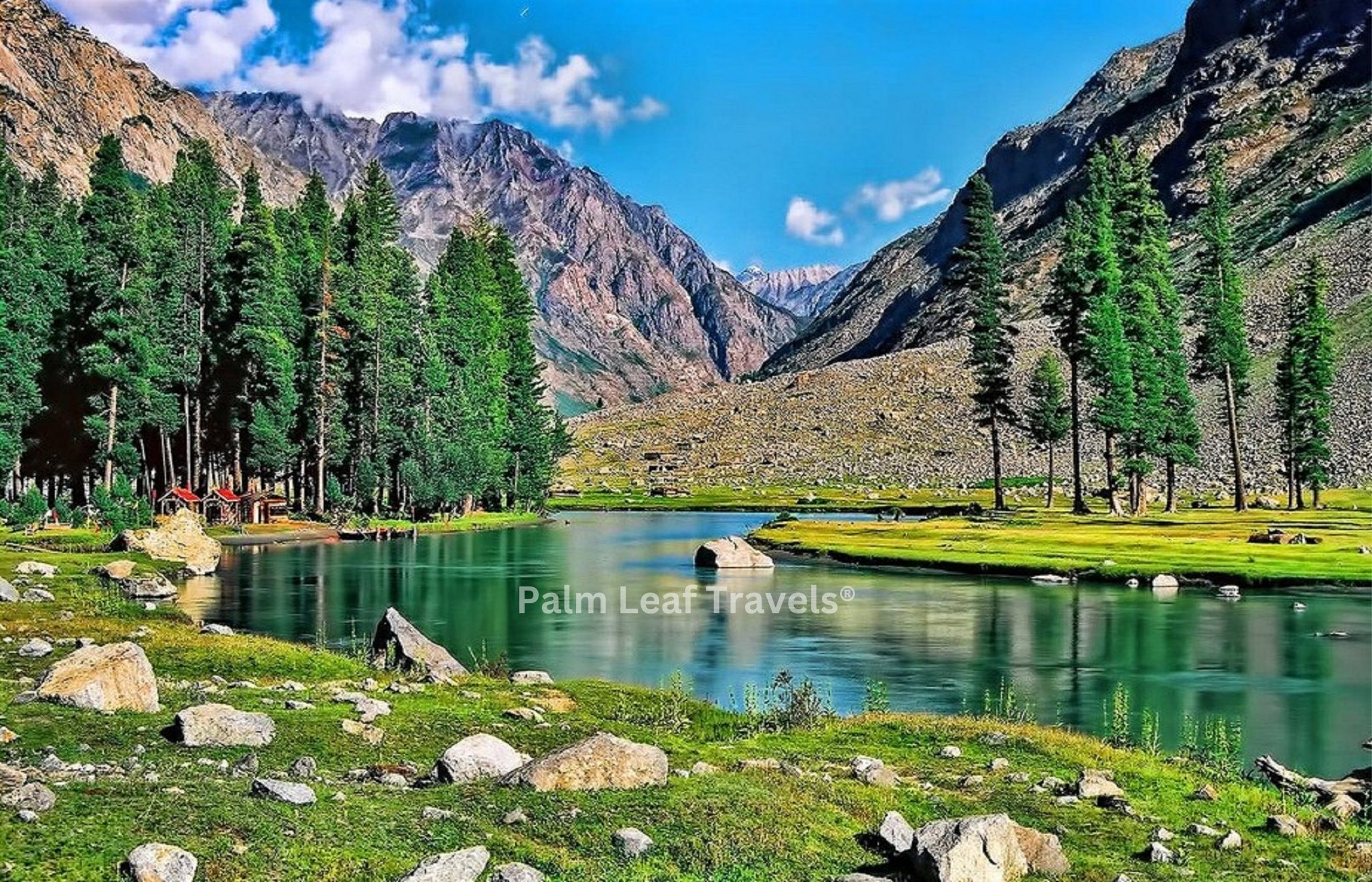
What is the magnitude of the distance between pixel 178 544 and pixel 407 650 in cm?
3981

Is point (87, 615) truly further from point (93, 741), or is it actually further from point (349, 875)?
point (349, 875)

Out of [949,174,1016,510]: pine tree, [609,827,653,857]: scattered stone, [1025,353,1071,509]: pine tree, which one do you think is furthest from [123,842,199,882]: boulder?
[1025,353,1071,509]: pine tree

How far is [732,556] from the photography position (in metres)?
77.9

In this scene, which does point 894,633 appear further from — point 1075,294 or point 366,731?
point 1075,294

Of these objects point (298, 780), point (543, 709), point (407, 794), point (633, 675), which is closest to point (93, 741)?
point (298, 780)

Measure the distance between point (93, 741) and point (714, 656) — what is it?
88.7 ft

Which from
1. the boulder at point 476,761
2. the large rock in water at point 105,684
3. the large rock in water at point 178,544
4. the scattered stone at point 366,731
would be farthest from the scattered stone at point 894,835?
the large rock in water at point 178,544

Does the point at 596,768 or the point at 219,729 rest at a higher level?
the point at 219,729

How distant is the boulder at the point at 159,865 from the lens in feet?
40.1

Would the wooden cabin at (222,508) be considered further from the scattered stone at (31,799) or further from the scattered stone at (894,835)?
the scattered stone at (894,835)

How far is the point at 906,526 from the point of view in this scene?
98.3 metres

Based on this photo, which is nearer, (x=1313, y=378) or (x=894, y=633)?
(x=894, y=633)

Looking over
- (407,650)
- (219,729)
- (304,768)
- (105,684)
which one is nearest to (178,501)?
(407,650)

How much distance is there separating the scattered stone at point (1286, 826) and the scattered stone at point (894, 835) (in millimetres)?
6663
